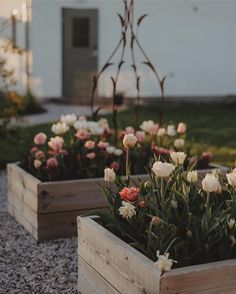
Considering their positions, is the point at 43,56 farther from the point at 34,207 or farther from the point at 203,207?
the point at 203,207

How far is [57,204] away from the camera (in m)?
4.45

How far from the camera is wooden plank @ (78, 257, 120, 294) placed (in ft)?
10.0

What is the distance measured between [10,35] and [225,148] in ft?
24.2

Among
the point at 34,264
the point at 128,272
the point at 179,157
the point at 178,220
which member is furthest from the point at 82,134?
the point at 128,272

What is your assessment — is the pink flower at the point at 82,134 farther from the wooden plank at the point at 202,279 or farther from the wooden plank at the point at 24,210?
the wooden plank at the point at 202,279

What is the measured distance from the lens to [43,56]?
14.0 metres

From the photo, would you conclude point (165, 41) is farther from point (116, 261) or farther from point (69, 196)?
point (116, 261)

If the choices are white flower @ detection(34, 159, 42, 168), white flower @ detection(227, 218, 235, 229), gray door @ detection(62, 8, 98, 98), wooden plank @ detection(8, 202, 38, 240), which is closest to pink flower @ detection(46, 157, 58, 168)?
white flower @ detection(34, 159, 42, 168)

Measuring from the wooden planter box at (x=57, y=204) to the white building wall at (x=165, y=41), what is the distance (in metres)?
9.54

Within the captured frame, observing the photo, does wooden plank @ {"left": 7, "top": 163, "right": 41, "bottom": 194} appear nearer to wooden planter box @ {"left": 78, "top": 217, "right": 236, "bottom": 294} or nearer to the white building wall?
wooden planter box @ {"left": 78, "top": 217, "right": 236, "bottom": 294}

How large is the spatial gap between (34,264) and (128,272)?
4.47ft

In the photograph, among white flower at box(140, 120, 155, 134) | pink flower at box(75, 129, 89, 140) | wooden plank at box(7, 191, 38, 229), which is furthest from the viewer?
white flower at box(140, 120, 155, 134)

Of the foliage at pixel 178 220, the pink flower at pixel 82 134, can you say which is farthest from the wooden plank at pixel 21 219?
the foliage at pixel 178 220

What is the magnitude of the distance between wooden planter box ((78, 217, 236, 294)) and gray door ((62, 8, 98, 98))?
11.1 meters
